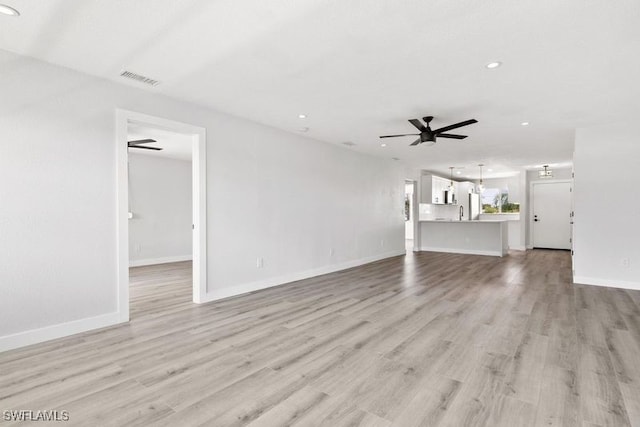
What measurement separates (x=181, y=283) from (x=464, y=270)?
506cm

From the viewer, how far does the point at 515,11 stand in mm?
2117

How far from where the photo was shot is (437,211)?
35.3 feet

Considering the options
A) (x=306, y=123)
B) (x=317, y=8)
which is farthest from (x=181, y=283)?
(x=317, y=8)

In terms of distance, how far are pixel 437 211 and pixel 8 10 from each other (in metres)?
10.5

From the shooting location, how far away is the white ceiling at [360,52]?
2.13 m

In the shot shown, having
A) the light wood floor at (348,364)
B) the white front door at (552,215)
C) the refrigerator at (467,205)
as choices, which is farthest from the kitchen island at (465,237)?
the light wood floor at (348,364)

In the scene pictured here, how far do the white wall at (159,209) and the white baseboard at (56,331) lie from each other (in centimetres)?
412

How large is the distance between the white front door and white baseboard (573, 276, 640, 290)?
5.15 metres

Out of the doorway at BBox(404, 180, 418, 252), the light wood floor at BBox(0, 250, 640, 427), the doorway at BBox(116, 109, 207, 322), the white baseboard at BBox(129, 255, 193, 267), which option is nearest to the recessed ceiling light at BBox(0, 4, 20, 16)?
the doorway at BBox(116, 109, 207, 322)

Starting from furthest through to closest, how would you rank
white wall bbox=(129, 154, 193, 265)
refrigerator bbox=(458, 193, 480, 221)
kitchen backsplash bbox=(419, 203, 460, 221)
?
refrigerator bbox=(458, 193, 480, 221), kitchen backsplash bbox=(419, 203, 460, 221), white wall bbox=(129, 154, 193, 265)

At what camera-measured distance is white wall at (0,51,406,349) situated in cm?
272

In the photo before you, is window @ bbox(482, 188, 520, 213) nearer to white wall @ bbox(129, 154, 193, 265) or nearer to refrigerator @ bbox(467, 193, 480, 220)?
refrigerator @ bbox(467, 193, 480, 220)

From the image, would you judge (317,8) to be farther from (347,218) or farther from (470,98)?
(347,218)

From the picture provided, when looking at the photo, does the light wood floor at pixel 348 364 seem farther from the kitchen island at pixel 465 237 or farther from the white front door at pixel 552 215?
the white front door at pixel 552 215
